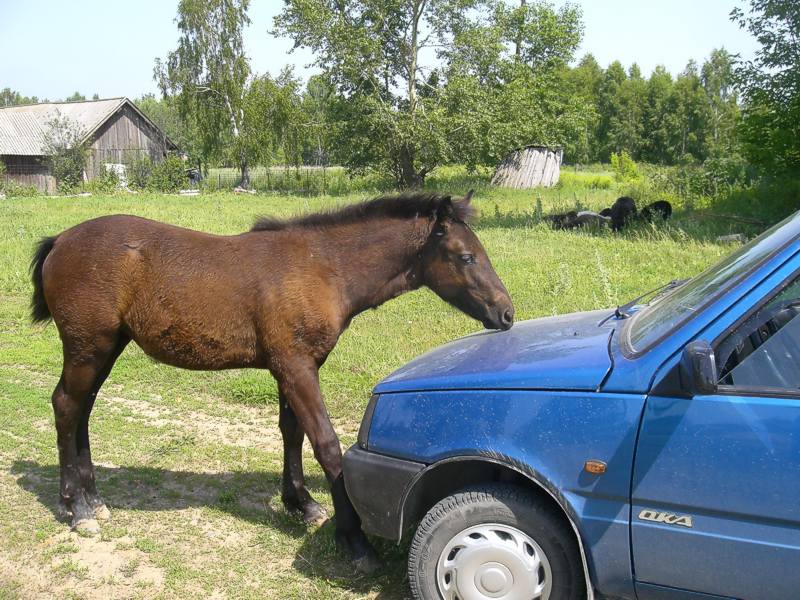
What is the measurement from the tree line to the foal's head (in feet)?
42.3

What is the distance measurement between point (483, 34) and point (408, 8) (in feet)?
11.7

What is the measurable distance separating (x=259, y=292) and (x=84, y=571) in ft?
6.26

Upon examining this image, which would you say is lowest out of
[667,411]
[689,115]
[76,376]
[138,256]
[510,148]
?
[76,376]

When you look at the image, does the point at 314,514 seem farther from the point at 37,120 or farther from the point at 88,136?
the point at 37,120

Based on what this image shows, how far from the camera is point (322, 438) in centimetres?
421

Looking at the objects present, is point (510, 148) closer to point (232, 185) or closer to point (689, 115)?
point (232, 185)

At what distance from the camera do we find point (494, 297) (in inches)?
180

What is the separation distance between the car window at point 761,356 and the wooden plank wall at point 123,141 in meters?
44.7

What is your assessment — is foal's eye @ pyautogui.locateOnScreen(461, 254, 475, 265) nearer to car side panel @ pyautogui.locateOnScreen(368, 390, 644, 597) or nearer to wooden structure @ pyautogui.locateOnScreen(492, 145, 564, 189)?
car side panel @ pyautogui.locateOnScreen(368, 390, 644, 597)

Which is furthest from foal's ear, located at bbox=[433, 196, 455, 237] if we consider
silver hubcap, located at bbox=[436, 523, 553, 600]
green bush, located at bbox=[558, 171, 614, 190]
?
green bush, located at bbox=[558, 171, 614, 190]

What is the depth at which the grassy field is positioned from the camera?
4.00 metres

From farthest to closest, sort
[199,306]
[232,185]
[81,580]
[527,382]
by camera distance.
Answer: [232,185] < [199,306] < [81,580] < [527,382]

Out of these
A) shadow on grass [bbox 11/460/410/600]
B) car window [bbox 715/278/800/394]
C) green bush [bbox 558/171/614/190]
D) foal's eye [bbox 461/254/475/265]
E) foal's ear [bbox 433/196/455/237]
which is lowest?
shadow on grass [bbox 11/460/410/600]

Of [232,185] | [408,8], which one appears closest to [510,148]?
[408,8]
